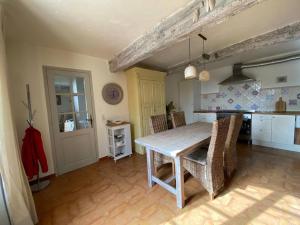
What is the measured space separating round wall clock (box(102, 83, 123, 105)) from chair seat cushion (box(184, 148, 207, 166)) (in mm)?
2102

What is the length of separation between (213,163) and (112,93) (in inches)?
99.2

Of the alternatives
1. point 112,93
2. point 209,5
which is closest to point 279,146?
point 209,5

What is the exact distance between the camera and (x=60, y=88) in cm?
259

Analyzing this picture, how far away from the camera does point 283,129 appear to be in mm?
3018

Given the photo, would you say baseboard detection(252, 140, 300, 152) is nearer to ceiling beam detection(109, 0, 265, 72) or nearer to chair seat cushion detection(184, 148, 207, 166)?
chair seat cushion detection(184, 148, 207, 166)

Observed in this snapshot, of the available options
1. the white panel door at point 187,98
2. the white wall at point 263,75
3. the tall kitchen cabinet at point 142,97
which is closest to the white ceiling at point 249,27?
the white wall at point 263,75

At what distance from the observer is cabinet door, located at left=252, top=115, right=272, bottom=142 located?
10.6 feet

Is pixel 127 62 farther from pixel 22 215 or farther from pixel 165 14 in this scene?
pixel 22 215

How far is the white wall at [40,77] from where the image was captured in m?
2.13

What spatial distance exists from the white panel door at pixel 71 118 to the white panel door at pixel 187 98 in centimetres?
323

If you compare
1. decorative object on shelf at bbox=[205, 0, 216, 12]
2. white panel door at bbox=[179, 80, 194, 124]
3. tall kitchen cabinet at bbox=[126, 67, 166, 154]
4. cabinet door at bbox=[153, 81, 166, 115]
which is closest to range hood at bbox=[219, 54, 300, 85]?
white panel door at bbox=[179, 80, 194, 124]

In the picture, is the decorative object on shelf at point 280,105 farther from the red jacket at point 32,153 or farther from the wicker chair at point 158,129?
the red jacket at point 32,153

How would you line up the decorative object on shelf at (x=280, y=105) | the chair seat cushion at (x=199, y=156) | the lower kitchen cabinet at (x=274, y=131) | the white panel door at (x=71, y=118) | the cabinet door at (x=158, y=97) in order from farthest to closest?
1. the cabinet door at (x=158, y=97)
2. the decorative object on shelf at (x=280, y=105)
3. the lower kitchen cabinet at (x=274, y=131)
4. the white panel door at (x=71, y=118)
5. the chair seat cushion at (x=199, y=156)

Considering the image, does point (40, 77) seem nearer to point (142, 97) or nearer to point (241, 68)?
point (142, 97)
